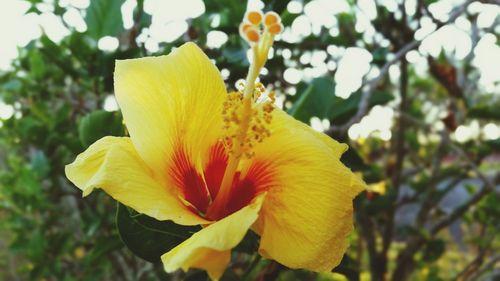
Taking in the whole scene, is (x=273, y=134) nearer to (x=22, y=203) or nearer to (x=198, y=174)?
(x=198, y=174)

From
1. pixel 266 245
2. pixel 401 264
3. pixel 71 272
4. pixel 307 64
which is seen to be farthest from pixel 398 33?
pixel 71 272

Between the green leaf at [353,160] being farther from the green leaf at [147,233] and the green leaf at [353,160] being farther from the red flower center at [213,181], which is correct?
the green leaf at [147,233]

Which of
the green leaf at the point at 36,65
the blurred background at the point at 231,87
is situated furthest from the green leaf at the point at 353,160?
the green leaf at the point at 36,65

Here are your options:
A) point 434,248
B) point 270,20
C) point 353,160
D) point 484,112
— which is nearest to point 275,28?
point 270,20

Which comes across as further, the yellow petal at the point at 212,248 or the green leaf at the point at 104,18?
the green leaf at the point at 104,18

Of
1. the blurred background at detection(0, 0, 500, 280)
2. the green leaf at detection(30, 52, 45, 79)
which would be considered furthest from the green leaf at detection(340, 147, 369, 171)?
the green leaf at detection(30, 52, 45, 79)

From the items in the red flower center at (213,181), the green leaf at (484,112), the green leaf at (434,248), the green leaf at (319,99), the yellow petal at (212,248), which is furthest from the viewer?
the green leaf at (434,248)

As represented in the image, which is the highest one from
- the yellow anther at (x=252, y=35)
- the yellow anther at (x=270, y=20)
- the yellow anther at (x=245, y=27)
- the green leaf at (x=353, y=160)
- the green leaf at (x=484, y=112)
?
the yellow anther at (x=270, y=20)
